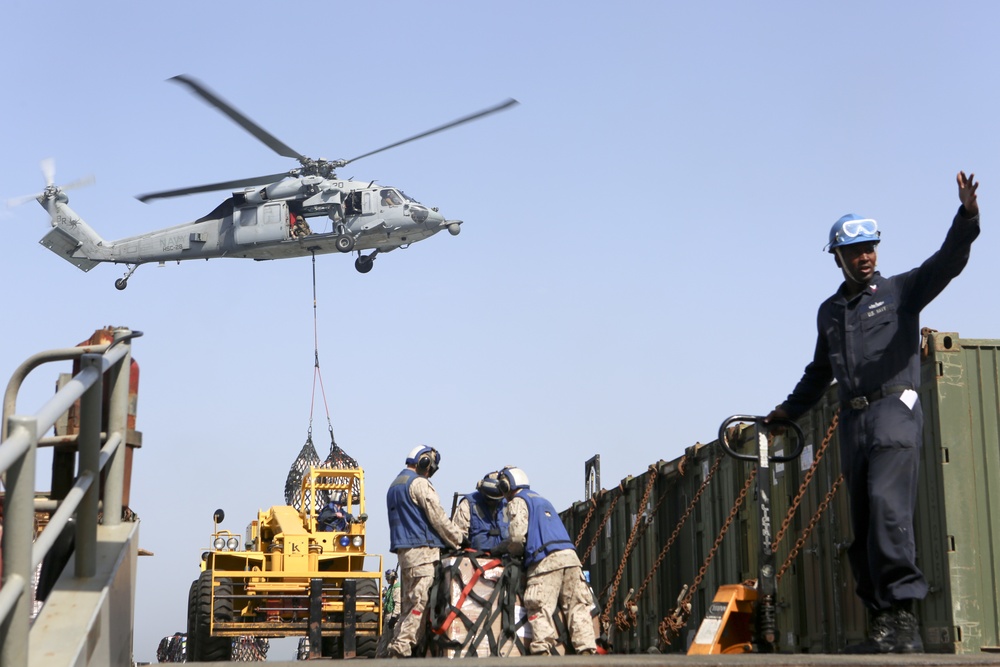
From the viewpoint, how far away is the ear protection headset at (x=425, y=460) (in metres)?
9.43

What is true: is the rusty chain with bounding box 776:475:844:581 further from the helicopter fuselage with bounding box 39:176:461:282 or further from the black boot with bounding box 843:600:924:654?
the helicopter fuselage with bounding box 39:176:461:282

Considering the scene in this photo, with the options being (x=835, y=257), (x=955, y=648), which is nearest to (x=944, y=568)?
(x=955, y=648)

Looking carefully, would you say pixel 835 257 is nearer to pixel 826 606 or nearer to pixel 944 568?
pixel 944 568

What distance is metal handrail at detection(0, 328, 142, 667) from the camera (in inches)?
109

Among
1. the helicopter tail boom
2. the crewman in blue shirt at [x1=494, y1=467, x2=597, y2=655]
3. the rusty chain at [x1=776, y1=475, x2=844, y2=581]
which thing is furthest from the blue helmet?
the helicopter tail boom

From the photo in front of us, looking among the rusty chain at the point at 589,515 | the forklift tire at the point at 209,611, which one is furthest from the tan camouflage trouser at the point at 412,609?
the forklift tire at the point at 209,611

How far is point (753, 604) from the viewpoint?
587cm

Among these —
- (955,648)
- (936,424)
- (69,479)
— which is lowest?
(955,648)

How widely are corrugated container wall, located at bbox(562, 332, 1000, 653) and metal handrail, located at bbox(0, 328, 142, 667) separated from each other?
2964mm

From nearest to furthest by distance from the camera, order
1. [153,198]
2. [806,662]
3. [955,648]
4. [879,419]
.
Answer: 1. [806,662]
2. [879,419]
3. [955,648]
4. [153,198]

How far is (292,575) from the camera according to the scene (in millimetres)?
16438

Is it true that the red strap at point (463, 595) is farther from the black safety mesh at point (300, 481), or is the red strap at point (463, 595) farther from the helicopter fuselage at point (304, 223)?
the helicopter fuselage at point (304, 223)

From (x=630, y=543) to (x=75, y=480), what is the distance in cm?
880

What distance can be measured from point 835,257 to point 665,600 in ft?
21.6
